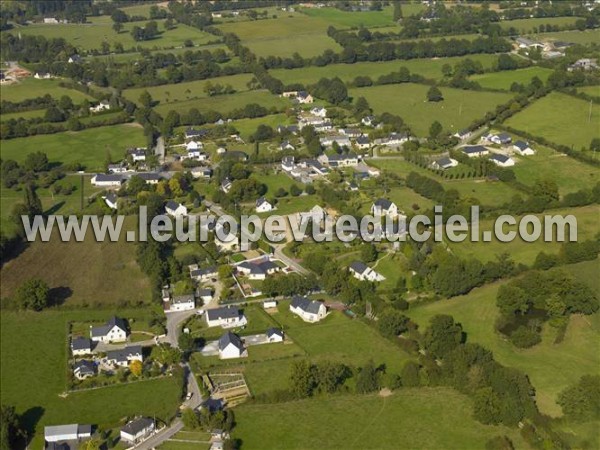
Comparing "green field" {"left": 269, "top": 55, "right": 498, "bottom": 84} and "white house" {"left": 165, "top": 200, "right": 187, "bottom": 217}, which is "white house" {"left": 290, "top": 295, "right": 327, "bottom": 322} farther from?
"green field" {"left": 269, "top": 55, "right": 498, "bottom": 84}

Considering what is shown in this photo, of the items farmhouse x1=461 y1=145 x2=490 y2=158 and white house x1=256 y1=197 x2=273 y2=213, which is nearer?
white house x1=256 y1=197 x2=273 y2=213

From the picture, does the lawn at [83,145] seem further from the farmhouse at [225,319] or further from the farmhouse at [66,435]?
the farmhouse at [66,435]

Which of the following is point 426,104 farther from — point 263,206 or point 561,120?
Result: point 263,206

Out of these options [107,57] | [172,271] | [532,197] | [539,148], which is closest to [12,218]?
[172,271]

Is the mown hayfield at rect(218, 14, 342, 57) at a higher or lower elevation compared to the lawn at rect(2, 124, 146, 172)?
higher

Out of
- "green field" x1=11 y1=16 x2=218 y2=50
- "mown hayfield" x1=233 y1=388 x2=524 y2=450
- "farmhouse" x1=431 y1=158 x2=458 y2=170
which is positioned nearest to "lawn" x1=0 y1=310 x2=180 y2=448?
"mown hayfield" x1=233 y1=388 x2=524 y2=450

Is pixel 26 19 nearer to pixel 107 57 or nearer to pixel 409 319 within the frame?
pixel 107 57

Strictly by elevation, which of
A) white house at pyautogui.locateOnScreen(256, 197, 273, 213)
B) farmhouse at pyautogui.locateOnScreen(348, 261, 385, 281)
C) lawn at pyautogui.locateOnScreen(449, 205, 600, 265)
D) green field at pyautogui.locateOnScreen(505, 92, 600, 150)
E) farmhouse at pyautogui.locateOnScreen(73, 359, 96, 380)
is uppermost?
green field at pyautogui.locateOnScreen(505, 92, 600, 150)

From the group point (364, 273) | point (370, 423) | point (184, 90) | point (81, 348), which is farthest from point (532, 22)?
point (81, 348)
